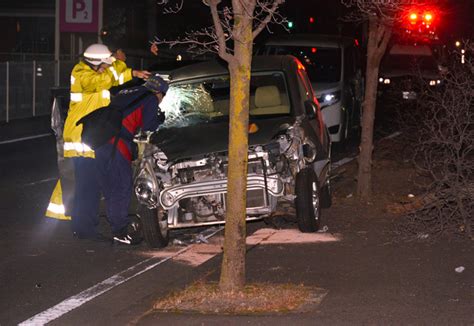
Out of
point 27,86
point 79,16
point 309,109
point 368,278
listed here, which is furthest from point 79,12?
point 368,278

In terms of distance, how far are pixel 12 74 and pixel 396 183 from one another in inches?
581

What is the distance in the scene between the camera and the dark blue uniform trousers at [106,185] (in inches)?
373

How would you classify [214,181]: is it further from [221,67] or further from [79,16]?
[79,16]

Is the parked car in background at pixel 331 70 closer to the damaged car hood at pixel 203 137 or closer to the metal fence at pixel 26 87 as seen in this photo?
the damaged car hood at pixel 203 137

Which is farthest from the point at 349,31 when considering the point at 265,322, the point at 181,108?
the point at 265,322

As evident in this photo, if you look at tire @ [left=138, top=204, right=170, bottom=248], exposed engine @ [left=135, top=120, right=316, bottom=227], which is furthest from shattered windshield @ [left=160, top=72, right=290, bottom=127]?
tire @ [left=138, top=204, right=170, bottom=248]

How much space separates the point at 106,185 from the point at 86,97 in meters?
0.89

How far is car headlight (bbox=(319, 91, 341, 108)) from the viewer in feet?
58.6

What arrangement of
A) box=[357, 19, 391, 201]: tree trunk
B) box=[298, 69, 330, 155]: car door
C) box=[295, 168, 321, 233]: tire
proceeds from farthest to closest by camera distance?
1. box=[357, 19, 391, 201]: tree trunk
2. box=[298, 69, 330, 155]: car door
3. box=[295, 168, 321, 233]: tire

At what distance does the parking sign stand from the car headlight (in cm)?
1055

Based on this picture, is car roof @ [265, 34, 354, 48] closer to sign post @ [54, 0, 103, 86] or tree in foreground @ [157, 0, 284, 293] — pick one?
sign post @ [54, 0, 103, 86]

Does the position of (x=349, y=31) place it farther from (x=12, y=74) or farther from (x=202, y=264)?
(x=202, y=264)

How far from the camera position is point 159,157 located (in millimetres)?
9344

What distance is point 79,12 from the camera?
88.0 ft
